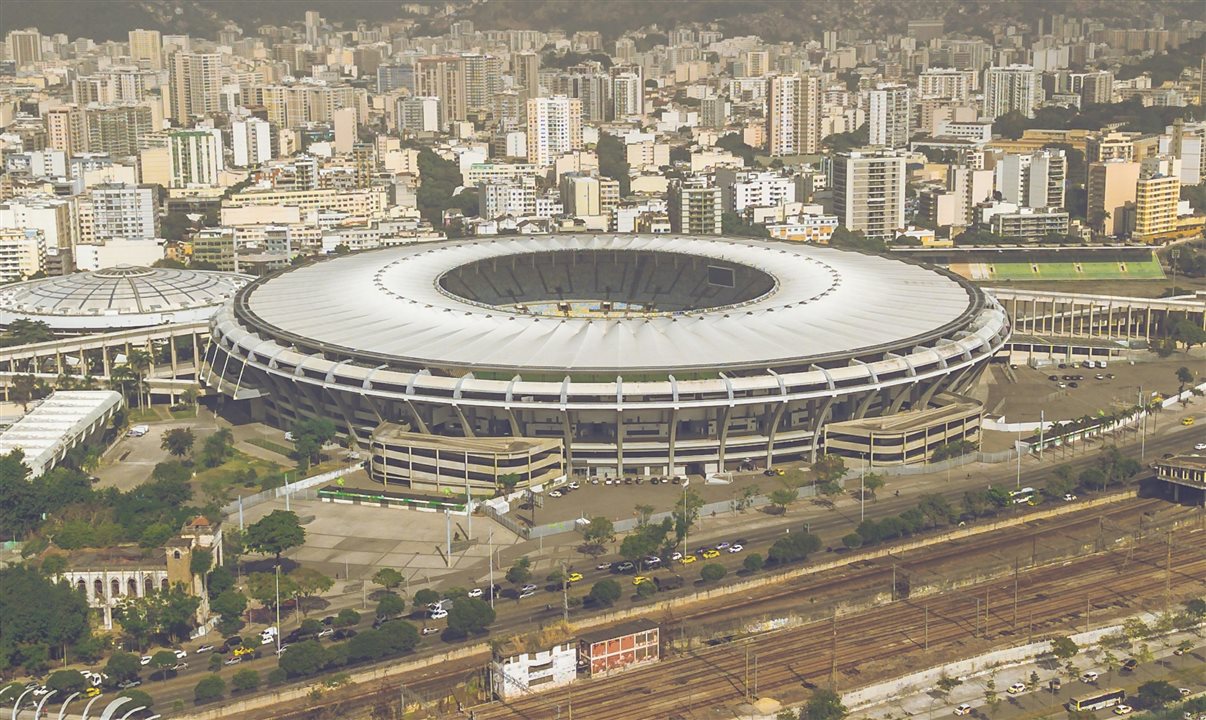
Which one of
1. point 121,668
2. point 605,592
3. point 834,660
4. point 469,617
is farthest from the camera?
point 605,592

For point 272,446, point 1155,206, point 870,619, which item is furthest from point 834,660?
point 1155,206

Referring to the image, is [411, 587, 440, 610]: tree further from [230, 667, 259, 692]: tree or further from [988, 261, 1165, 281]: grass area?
[988, 261, 1165, 281]: grass area

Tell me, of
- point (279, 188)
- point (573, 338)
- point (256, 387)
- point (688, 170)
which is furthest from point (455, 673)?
point (688, 170)

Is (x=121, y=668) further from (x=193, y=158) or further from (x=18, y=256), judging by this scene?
(x=193, y=158)

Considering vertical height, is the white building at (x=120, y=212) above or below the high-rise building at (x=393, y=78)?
below

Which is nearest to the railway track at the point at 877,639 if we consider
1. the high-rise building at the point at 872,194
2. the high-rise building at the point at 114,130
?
the high-rise building at the point at 872,194

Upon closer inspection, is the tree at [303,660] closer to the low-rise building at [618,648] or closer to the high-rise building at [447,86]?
the low-rise building at [618,648]
